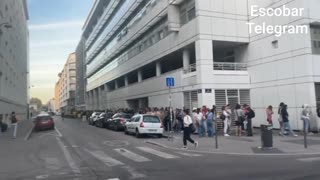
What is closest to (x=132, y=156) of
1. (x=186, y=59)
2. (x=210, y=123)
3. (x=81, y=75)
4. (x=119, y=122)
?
(x=210, y=123)

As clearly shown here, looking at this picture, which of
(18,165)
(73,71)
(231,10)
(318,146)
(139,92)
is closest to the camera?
(18,165)

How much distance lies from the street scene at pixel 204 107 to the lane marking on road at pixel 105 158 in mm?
39

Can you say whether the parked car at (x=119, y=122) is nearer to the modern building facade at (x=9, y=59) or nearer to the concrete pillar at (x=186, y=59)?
the concrete pillar at (x=186, y=59)

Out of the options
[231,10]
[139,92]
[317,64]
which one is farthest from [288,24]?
[139,92]

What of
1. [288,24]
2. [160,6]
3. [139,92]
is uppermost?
[160,6]

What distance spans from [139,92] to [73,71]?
96.0 m

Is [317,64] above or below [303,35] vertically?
below

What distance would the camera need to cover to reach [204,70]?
91.5 feet

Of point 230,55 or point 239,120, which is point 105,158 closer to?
point 239,120

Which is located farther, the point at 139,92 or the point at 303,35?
the point at 139,92

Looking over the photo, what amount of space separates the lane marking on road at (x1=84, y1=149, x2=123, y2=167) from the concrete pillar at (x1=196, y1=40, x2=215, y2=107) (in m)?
11.9

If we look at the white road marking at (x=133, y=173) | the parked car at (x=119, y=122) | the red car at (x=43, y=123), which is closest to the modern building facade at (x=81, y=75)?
the red car at (x=43, y=123)

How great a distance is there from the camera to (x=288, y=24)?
25578 millimetres

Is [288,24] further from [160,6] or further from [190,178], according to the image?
[190,178]
